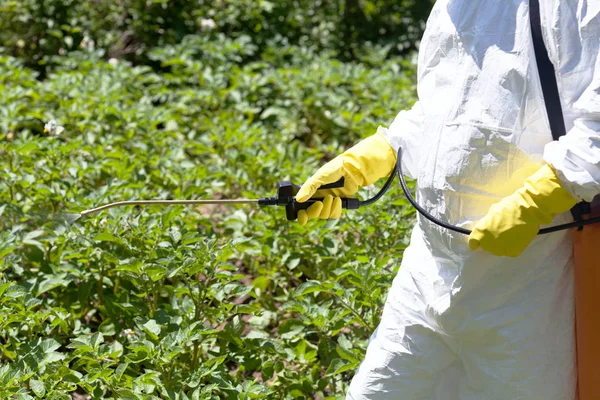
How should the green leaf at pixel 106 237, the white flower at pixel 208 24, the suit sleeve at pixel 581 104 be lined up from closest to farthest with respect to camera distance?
the suit sleeve at pixel 581 104, the green leaf at pixel 106 237, the white flower at pixel 208 24

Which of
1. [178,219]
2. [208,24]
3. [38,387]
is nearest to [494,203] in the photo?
[38,387]

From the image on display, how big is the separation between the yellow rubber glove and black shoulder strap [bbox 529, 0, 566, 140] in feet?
0.35

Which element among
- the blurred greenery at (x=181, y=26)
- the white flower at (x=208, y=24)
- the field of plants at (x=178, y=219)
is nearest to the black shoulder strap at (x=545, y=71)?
the field of plants at (x=178, y=219)

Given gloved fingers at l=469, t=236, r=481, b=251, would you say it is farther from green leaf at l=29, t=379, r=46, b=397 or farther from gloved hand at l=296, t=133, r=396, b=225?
green leaf at l=29, t=379, r=46, b=397

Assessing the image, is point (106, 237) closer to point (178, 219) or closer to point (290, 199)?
point (178, 219)

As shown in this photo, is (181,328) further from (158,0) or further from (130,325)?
(158,0)

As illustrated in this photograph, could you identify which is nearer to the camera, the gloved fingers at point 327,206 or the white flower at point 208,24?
the gloved fingers at point 327,206

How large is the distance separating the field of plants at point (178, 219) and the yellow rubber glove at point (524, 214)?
78 cm

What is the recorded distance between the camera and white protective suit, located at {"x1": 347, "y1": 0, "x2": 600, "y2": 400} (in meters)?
1.49

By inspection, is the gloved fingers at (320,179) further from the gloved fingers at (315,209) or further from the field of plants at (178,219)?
the field of plants at (178,219)

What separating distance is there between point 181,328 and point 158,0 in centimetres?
357

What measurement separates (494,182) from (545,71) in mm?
240

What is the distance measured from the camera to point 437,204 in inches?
65.7

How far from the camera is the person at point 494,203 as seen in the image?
1499 mm
